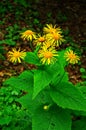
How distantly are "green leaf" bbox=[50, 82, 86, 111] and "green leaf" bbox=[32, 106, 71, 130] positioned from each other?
0.24m

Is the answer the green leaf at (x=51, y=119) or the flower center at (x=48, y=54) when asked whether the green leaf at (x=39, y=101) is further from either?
the flower center at (x=48, y=54)

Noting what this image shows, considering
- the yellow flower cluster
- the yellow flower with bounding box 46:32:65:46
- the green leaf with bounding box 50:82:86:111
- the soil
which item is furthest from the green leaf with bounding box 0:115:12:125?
the soil

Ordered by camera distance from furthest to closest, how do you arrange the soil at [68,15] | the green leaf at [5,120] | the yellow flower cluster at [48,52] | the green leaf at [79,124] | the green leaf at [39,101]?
the soil at [68,15], the green leaf at [5,120], the green leaf at [79,124], the green leaf at [39,101], the yellow flower cluster at [48,52]

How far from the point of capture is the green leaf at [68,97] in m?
3.19

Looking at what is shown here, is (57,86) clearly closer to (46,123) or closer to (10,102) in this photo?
(46,123)

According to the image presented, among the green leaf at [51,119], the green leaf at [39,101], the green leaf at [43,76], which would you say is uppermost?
the green leaf at [43,76]

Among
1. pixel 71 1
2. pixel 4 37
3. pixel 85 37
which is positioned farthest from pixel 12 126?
pixel 71 1

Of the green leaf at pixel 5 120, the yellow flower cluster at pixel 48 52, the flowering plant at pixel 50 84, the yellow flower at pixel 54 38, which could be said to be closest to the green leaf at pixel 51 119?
the flowering plant at pixel 50 84

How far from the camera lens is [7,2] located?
9016mm

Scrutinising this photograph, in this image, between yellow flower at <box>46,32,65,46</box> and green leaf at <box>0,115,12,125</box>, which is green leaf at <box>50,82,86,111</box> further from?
green leaf at <box>0,115,12,125</box>

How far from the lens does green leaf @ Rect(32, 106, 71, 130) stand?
3.34 meters

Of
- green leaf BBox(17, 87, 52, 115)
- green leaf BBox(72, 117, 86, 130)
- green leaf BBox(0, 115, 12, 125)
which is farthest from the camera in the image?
green leaf BBox(0, 115, 12, 125)

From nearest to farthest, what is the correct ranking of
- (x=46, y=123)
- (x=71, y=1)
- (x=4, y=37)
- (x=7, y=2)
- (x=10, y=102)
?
(x=46, y=123) → (x=10, y=102) → (x=4, y=37) → (x=7, y=2) → (x=71, y=1)

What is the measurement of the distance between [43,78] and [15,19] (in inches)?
223
